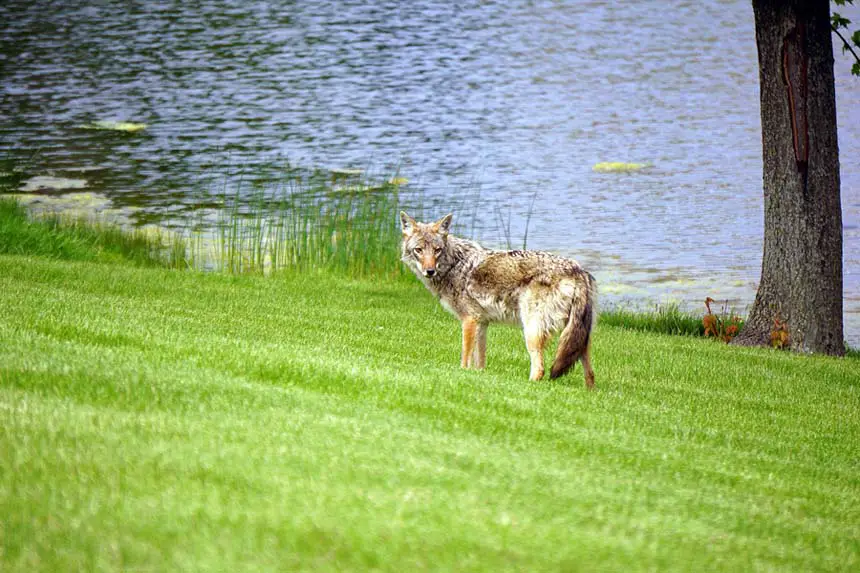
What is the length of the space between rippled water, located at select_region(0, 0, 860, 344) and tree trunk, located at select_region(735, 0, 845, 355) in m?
2.75

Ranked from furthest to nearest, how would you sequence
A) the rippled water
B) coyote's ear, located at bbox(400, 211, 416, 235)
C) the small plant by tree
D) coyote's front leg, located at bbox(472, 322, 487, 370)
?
the rippled water < the small plant by tree < coyote's ear, located at bbox(400, 211, 416, 235) < coyote's front leg, located at bbox(472, 322, 487, 370)

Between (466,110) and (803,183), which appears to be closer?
(803,183)

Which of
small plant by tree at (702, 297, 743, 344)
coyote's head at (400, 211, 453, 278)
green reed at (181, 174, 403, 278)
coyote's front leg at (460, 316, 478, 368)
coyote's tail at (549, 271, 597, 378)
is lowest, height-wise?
small plant by tree at (702, 297, 743, 344)

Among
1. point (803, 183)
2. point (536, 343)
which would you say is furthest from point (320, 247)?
point (536, 343)

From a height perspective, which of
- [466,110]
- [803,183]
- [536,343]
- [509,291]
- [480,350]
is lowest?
[480,350]

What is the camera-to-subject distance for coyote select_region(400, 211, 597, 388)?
31.3ft

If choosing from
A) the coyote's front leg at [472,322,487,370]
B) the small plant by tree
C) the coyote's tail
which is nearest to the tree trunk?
the small plant by tree

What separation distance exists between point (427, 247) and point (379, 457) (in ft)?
14.9

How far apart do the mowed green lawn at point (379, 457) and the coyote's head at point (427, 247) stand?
83 centimetres

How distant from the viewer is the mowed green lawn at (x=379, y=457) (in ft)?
16.2

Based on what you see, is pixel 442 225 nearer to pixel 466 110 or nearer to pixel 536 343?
pixel 536 343

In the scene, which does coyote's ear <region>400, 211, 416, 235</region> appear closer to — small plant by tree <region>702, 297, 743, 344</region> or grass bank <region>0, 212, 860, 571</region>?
grass bank <region>0, 212, 860, 571</region>

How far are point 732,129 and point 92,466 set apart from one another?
2568 centimetres

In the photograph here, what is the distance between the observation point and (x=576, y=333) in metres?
9.43
